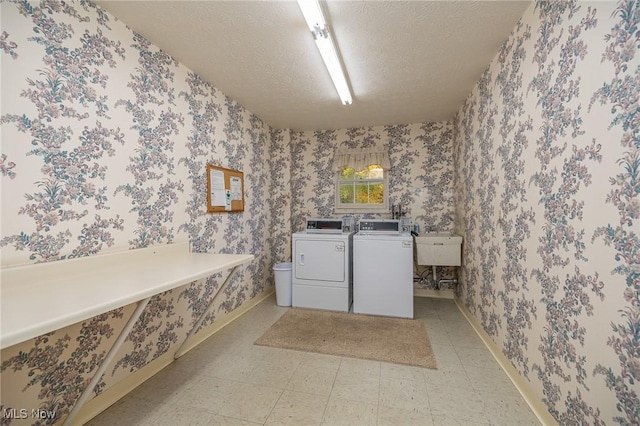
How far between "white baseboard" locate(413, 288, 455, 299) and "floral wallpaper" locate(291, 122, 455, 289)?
Result: 0.06 m

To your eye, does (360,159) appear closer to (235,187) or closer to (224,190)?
(235,187)

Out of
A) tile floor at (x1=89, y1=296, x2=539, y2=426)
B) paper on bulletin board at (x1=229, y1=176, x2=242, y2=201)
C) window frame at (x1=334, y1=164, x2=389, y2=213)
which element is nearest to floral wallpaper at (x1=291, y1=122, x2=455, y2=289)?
window frame at (x1=334, y1=164, x2=389, y2=213)

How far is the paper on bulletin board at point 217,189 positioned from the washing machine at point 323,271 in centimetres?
101

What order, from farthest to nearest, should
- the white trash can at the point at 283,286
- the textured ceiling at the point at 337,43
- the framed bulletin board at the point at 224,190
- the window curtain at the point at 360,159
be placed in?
1. the window curtain at the point at 360,159
2. the white trash can at the point at 283,286
3. the framed bulletin board at the point at 224,190
4. the textured ceiling at the point at 337,43

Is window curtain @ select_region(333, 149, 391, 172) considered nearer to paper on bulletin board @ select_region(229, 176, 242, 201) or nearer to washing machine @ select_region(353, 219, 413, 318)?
washing machine @ select_region(353, 219, 413, 318)

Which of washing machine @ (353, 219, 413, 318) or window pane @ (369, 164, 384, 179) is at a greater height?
window pane @ (369, 164, 384, 179)

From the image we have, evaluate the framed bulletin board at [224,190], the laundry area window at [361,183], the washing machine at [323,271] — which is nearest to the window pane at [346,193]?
the laundry area window at [361,183]

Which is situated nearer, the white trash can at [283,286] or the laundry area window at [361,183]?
the white trash can at [283,286]

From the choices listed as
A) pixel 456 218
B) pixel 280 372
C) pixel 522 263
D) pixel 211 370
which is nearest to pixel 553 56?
pixel 522 263

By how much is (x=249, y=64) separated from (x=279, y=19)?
0.61 meters

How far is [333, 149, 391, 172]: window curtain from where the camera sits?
3.70 m

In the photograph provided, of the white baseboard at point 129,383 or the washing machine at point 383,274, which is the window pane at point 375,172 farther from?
the white baseboard at point 129,383

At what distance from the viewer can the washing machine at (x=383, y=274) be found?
2848 mm

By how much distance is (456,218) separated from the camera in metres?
3.39
